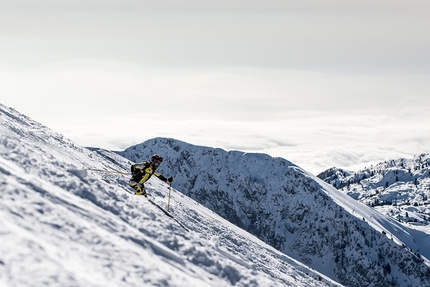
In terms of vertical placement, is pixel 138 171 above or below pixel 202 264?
above

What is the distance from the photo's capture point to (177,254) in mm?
20016

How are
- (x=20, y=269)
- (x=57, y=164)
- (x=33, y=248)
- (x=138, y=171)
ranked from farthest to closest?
(x=138, y=171)
(x=57, y=164)
(x=33, y=248)
(x=20, y=269)

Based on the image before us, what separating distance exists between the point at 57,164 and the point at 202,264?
360 inches

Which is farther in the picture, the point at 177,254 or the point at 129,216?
the point at 129,216

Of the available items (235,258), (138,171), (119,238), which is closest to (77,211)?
(119,238)

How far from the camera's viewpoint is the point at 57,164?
25.4 metres

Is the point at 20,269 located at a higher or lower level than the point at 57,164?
lower

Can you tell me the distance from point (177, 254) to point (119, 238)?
7.74 feet

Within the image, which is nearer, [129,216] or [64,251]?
[64,251]

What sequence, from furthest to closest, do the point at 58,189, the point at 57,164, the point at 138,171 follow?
the point at 138,171
the point at 57,164
the point at 58,189

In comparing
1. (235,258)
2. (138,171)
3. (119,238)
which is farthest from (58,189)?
(138,171)

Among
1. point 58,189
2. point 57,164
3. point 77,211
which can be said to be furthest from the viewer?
point 57,164

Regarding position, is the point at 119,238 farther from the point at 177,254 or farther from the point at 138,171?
the point at 138,171

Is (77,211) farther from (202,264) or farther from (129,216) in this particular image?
(202,264)
